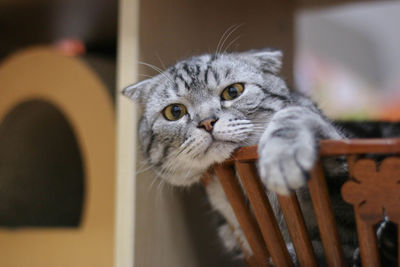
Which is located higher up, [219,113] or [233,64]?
[233,64]

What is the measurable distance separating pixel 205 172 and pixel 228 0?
530 millimetres

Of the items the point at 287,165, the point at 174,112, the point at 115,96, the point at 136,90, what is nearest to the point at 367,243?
the point at 287,165

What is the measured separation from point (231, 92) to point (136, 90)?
8.5 inches

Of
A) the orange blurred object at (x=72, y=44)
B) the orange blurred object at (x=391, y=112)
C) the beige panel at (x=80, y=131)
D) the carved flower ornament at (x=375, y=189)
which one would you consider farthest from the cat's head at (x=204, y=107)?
the orange blurred object at (x=391, y=112)

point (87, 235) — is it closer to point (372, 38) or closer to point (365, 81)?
point (365, 81)

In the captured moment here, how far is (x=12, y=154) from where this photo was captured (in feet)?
5.07

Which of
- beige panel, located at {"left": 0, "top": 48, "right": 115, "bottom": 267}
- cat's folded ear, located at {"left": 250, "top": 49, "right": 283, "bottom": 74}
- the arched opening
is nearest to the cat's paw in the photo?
cat's folded ear, located at {"left": 250, "top": 49, "right": 283, "bottom": 74}

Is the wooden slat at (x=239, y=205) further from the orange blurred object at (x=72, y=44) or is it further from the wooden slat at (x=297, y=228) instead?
the orange blurred object at (x=72, y=44)

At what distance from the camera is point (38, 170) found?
5.29 ft

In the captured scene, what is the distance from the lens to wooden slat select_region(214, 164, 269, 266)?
2.47ft

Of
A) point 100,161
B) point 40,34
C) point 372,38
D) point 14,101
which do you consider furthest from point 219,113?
point 372,38

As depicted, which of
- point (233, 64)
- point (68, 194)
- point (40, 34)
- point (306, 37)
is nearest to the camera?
point (233, 64)

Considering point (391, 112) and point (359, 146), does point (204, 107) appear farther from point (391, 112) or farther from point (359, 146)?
point (391, 112)

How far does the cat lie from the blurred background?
6 centimetres
